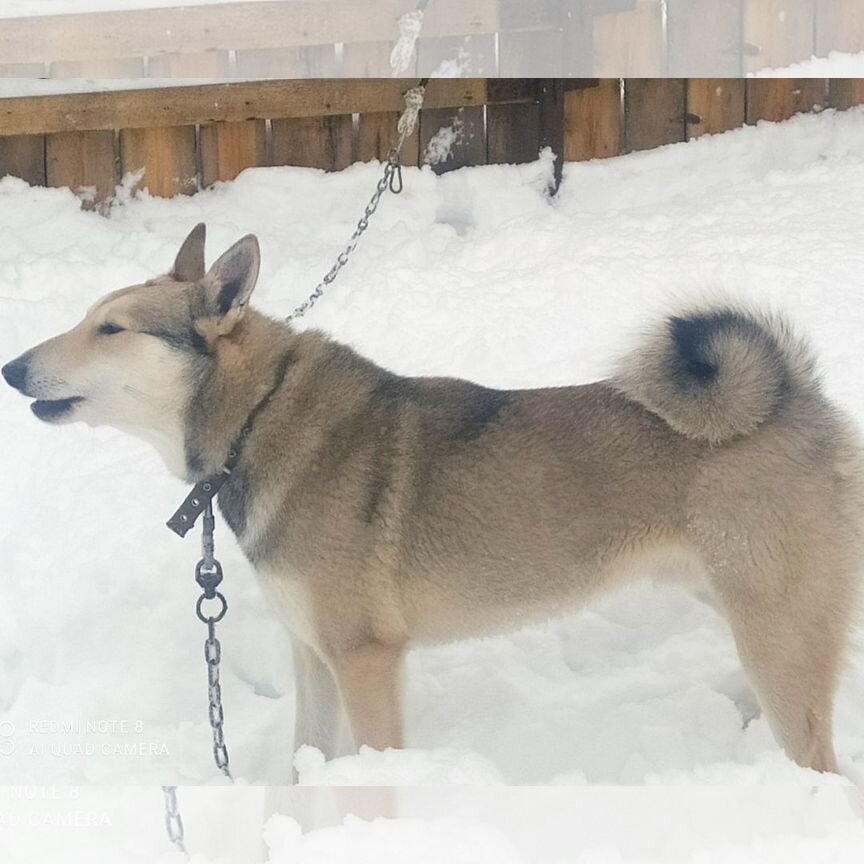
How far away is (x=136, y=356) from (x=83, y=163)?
3.01 feet

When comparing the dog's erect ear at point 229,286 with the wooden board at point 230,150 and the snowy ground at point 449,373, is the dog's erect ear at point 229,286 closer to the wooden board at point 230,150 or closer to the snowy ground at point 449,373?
the snowy ground at point 449,373

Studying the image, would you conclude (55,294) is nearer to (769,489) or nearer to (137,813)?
(137,813)

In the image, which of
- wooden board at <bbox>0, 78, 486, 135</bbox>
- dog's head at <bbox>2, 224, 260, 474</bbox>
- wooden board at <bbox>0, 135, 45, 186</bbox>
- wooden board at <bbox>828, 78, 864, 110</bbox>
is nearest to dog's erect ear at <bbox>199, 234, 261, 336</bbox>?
dog's head at <bbox>2, 224, 260, 474</bbox>

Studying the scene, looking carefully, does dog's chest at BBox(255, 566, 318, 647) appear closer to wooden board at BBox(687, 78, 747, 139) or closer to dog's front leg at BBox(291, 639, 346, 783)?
dog's front leg at BBox(291, 639, 346, 783)

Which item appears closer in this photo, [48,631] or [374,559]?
[374,559]

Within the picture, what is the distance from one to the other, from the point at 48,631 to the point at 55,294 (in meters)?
0.61

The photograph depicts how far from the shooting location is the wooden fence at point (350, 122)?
6.56ft

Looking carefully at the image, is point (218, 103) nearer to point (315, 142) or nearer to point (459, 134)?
point (315, 142)

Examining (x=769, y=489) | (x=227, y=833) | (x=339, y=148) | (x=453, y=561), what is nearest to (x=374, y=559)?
(x=453, y=561)

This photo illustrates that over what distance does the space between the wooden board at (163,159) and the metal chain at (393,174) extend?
329 mm

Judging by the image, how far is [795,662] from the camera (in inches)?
52.1

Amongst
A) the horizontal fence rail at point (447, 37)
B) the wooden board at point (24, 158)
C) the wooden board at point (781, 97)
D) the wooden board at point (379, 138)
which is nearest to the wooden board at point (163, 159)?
the wooden board at point (24, 158)

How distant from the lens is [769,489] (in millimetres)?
1319

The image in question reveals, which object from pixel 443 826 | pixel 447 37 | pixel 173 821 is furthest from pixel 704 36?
pixel 173 821
